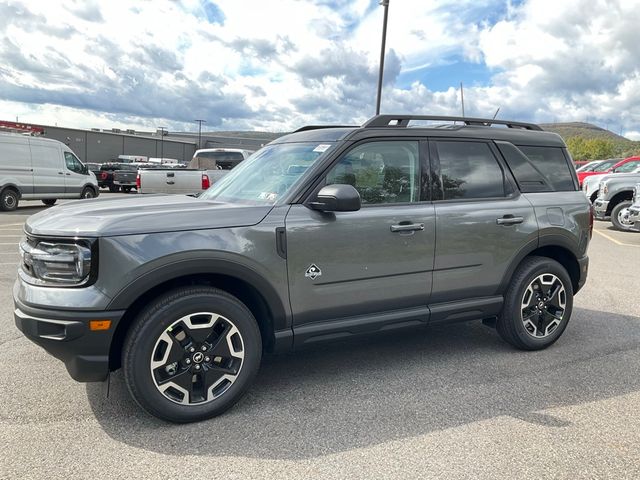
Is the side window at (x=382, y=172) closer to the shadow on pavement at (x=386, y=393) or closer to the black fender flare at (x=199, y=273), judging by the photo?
the black fender flare at (x=199, y=273)

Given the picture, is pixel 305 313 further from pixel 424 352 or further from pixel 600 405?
pixel 600 405

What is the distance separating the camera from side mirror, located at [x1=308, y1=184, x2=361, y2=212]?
3205 millimetres

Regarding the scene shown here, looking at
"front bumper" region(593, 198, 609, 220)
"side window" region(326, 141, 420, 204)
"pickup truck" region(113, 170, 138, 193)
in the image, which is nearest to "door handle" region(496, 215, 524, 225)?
"side window" region(326, 141, 420, 204)

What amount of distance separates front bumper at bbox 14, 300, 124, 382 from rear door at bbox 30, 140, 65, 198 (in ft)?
52.1

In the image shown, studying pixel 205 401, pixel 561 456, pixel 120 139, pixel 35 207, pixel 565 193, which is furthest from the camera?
pixel 120 139

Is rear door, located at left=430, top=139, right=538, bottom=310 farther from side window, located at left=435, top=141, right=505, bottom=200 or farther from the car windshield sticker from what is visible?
the car windshield sticker

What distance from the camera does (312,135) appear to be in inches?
156

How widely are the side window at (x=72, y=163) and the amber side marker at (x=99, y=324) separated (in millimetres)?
16943

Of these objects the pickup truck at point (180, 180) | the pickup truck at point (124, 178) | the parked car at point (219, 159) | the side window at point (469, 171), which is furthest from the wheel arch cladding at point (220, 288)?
the pickup truck at point (124, 178)

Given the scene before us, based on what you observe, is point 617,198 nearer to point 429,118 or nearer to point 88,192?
point 429,118

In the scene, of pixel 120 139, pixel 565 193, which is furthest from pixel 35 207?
pixel 120 139

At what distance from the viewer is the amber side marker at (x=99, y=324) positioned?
281 cm

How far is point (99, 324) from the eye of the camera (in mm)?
2816

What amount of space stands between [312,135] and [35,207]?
680 inches
